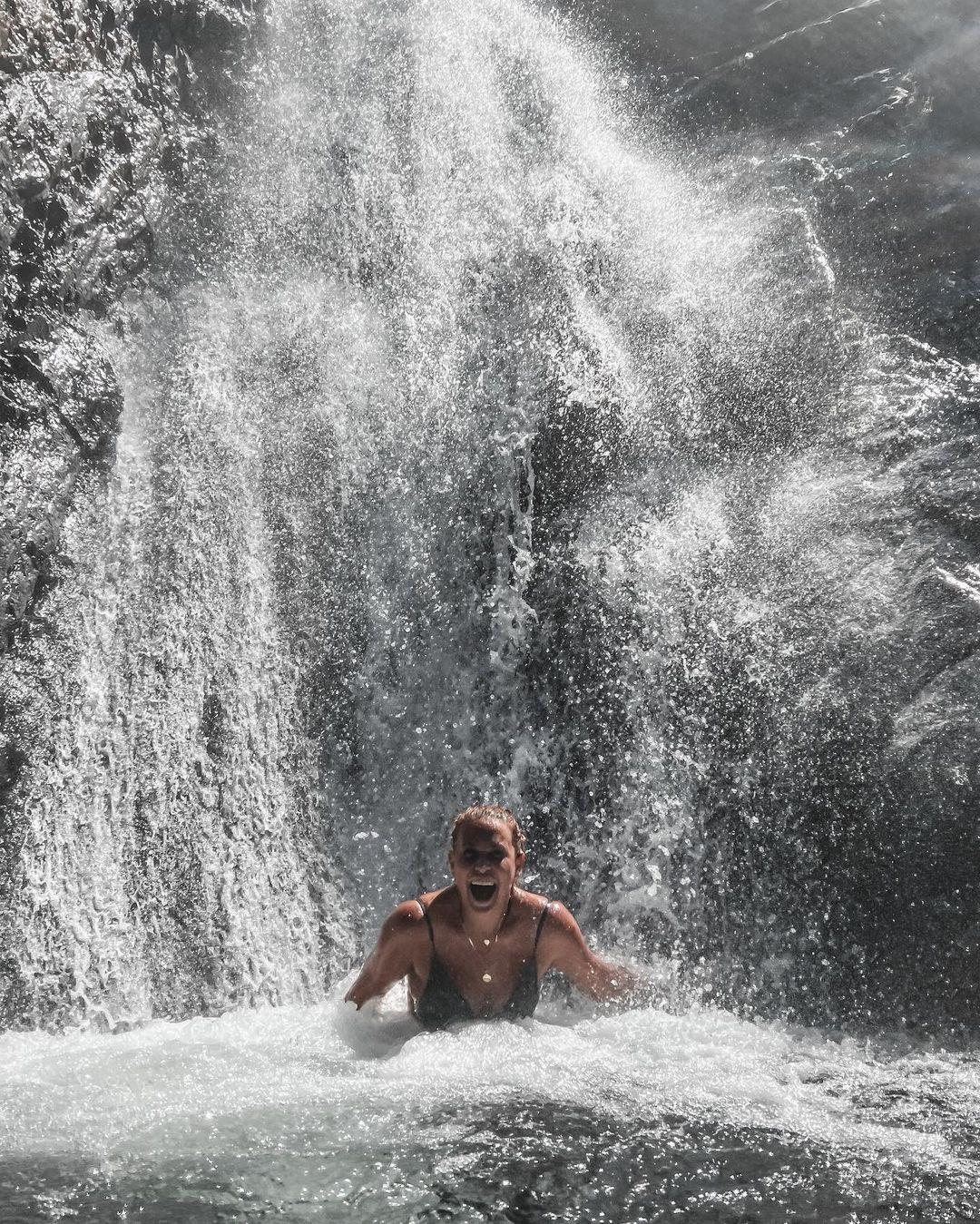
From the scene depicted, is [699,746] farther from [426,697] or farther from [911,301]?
[911,301]

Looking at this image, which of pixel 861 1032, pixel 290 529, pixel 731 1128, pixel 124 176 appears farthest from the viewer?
pixel 124 176

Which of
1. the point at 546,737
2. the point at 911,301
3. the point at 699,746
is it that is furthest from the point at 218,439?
the point at 911,301

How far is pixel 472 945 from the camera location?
4176 mm

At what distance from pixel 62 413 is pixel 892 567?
4859mm

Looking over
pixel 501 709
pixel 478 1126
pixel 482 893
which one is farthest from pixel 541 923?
pixel 501 709

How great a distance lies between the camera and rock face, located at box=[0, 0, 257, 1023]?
5719mm

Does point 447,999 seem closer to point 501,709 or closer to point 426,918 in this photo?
point 426,918

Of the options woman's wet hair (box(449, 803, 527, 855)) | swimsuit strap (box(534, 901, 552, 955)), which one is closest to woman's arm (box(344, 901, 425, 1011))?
woman's wet hair (box(449, 803, 527, 855))

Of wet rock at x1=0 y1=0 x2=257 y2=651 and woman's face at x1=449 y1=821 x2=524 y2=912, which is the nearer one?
woman's face at x1=449 y1=821 x2=524 y2=912

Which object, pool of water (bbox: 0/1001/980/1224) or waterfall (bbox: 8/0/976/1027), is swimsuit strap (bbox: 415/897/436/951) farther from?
waterfall (bbox: 8/0/976/1027)

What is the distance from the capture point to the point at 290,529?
260 inches

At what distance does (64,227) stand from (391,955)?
5.07 meters

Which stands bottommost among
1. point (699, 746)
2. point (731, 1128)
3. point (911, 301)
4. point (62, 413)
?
point (731, 1128)

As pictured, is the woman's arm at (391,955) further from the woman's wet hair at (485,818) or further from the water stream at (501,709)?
the woman's wet hair at (485,818)
